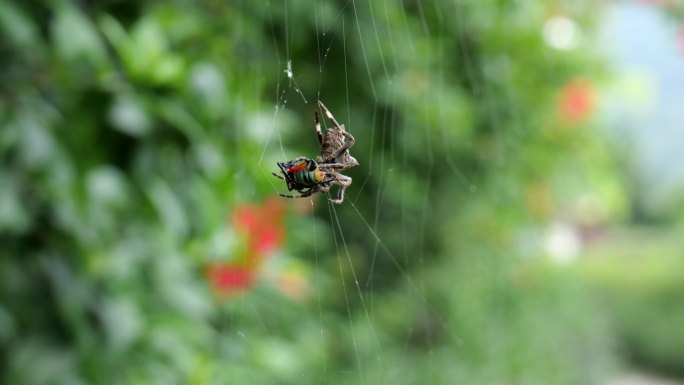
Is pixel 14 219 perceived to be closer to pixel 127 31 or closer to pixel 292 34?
pixel 127 31

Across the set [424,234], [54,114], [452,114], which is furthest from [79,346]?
[424,234]

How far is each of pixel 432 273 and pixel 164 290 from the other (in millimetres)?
2548

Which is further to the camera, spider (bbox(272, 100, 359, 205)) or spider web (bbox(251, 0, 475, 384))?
spider web (bbox(251, 0, 475, 384))

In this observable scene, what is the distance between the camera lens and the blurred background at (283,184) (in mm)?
1558

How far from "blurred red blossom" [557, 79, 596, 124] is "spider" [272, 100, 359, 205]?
255cm

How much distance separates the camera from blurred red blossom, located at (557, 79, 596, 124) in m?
3.50

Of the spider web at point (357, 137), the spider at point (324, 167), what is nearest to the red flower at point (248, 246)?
the spider web at point (357, 137)

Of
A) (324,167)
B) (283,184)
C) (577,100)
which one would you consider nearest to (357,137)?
(283,184)

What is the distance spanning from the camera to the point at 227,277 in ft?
6.05

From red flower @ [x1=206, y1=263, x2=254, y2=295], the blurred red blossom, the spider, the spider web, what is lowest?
the spider

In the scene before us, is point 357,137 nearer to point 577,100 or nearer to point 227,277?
point 227,277

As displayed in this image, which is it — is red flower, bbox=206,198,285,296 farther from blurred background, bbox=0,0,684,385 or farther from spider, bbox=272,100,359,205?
spider, bbox=272,100,359,205

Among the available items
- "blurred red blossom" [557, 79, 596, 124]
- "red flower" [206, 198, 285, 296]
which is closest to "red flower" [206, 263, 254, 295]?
"red flower" [206, 198, 285, 296]

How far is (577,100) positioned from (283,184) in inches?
89.3
